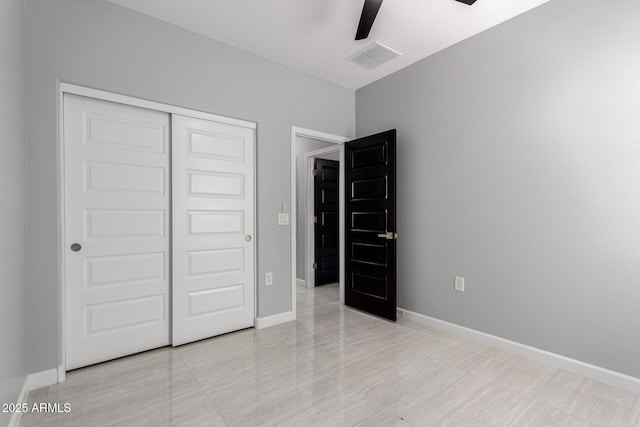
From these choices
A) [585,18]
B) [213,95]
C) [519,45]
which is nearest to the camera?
[585,18]

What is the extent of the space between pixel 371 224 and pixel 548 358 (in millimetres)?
1933

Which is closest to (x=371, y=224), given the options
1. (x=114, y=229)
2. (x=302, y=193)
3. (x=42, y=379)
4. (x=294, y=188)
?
(x=294, y=188)

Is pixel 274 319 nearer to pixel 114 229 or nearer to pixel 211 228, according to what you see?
pixel 211 228

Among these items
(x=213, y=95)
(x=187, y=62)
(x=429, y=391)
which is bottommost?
(x=429, y=391)

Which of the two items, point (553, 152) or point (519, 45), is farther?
point (519, 45)

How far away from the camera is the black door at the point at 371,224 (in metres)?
3.28

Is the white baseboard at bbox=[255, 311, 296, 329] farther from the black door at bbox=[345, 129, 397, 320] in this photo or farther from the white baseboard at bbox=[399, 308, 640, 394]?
the white baseboard at bbox=[399, 308, 640, 394]

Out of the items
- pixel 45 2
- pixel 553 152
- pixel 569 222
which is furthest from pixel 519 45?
pixel 45 2

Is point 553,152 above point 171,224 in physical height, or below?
above

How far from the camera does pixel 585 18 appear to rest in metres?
2.21

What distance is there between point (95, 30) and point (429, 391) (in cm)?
352

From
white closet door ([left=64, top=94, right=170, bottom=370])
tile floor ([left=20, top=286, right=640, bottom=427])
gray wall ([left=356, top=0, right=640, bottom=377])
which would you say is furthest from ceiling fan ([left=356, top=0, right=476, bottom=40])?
tile floor ([left=20, top=286, right=640, bottom=427])

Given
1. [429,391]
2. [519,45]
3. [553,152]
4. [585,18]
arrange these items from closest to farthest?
[429,391] → [585,18] → [553,152] → [519,45]

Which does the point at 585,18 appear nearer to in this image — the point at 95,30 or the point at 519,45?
the point at 519,45
